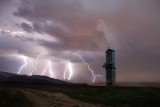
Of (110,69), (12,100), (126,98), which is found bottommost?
(12,100)

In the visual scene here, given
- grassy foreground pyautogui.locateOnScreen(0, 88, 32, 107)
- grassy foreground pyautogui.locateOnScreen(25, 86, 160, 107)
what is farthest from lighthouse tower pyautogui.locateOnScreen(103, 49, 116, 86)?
grassy foreground pyautogui.locateOnScreen(0, 88, 32, 107)

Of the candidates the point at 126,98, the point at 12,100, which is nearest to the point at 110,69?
the point at 126,98

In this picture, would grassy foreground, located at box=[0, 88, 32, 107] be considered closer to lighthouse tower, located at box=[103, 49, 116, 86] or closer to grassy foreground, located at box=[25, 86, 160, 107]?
grassy foreground, located at box=[25, 86, 160, 107]

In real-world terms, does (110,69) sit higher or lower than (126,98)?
higher

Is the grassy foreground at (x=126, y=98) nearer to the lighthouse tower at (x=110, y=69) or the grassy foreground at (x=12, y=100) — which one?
the lighthouse tower at (x=110, y=69)

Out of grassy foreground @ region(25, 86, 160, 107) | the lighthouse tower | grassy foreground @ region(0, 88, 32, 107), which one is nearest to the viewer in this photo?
grassy foreground @ region(0, 88, 32, 107)

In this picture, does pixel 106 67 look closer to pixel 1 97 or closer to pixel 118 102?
pixel 118 102

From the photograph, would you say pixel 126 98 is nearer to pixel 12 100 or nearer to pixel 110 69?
pixel 12 100

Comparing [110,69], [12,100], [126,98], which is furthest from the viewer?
[110,69]

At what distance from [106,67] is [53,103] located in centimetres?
2174

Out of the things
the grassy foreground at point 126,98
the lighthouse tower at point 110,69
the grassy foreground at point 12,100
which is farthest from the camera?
the lighthouse tower at point 110,69

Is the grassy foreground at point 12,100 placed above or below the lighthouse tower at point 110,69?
below

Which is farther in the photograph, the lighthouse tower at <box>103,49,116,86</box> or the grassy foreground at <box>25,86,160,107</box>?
the lighthouse tower at <box>103,49,116,86</box>

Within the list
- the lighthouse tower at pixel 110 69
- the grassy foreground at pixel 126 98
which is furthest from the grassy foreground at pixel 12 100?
the lighthouse tower at pixel 110 69
